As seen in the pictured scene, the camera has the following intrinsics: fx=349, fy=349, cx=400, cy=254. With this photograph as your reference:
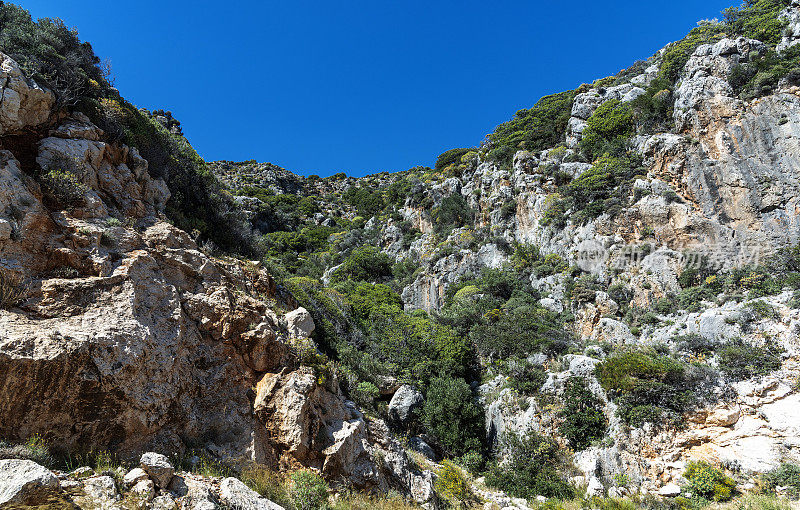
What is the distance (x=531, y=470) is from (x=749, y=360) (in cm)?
868

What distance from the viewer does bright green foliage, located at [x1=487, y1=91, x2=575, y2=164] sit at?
32156mm

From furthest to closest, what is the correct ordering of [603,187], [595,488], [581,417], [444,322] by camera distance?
[603,187], [444,322], [581,417], [595,488]

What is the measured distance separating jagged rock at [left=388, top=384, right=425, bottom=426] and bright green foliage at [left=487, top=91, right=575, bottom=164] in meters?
23.5

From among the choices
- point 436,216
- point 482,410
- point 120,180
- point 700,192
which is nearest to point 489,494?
point 482,410

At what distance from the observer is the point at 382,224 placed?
41531mm

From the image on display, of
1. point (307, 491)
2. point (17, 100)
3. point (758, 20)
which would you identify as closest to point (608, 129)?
point (758, 20)

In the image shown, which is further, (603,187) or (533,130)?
(533,130)

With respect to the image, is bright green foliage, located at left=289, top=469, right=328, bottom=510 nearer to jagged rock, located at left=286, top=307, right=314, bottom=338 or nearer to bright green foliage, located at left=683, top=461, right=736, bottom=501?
jagged rock, located at left=286, top=307, right=314, bottom=338

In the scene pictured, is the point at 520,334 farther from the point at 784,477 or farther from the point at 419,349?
the point at 784,477

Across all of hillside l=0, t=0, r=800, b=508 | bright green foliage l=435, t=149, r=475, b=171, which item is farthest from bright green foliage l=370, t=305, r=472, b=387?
bright green foliage l=435, t=149, r=475, b=171

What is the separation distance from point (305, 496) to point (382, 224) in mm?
35617

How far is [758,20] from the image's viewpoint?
23125 mm

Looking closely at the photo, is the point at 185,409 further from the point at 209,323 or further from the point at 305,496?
the point at 305,496

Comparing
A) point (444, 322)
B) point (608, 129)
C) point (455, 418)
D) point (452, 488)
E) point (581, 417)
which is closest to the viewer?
point (452, 488)
